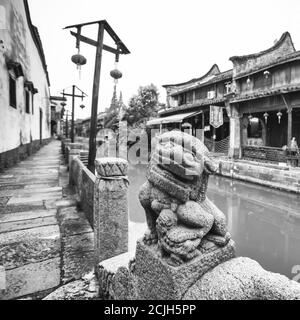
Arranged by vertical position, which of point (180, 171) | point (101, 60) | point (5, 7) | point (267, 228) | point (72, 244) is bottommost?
point (267, 228)

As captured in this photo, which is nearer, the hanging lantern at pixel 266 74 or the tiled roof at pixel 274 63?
the tiled roof at pixel 274 63

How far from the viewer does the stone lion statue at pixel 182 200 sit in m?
1.47

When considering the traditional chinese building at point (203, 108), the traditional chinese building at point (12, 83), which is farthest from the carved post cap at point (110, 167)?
the traditional chinese building at point (203, 108)

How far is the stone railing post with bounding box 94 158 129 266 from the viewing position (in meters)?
2.70

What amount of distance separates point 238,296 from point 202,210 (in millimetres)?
537

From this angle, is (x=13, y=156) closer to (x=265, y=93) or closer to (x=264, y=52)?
(x=265, y=93)

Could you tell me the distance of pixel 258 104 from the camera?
13922mm

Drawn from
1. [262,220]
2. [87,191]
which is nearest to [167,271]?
[87,191]

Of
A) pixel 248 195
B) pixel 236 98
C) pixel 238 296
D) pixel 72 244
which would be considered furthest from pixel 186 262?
pixel 236 98

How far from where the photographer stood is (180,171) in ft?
4.97

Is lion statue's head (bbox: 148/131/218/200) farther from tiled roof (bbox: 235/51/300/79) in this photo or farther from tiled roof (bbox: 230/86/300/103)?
tiled roof (bbox: 235/51/300/79)

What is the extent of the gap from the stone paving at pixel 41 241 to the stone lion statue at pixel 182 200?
1967 mm

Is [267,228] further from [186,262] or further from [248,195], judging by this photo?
[186,262]

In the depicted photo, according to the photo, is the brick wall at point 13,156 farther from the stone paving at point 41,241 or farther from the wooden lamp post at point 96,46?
the wooden lamp post at point 96,46
